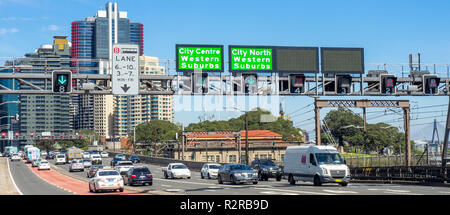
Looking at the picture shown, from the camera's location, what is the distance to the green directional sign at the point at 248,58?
126 feet

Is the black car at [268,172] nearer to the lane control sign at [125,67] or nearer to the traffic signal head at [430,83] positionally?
the traffic signal head at [430,83]

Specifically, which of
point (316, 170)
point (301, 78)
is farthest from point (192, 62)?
point (316, 170)

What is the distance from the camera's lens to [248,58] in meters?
38.5

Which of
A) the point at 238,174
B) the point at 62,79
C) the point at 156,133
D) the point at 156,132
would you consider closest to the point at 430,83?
the point at 238,174

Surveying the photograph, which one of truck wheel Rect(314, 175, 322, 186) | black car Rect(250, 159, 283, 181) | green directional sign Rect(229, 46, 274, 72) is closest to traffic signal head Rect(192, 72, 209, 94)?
green directional sign Rect(229, 46, 274, 72)

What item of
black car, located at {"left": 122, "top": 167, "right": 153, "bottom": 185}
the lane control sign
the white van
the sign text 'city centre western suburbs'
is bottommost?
black car, located at {"left": 122, "top": 167, "right": 153, "bottom": 185}

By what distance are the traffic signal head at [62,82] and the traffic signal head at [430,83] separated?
25.1 meters

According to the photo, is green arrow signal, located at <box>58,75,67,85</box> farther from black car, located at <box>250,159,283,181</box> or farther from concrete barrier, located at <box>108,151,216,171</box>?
concrete barrier, located at <box>108,151,216,171</box>

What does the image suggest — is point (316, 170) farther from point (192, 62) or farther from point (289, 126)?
point (289, 126)

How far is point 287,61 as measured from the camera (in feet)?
131

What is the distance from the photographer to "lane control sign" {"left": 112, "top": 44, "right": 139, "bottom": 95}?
25.8 metres

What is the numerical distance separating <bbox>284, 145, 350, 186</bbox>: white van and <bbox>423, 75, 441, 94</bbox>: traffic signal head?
10632mm

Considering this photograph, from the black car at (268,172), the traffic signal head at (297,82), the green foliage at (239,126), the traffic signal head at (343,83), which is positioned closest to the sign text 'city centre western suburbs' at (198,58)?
the traffic signal head at (297,82)

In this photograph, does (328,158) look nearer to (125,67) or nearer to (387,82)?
(387,82)
